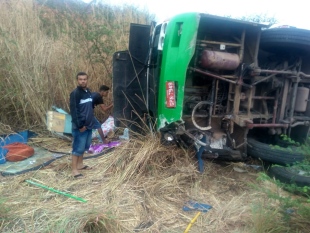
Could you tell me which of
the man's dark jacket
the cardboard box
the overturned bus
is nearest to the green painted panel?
the overturned bus

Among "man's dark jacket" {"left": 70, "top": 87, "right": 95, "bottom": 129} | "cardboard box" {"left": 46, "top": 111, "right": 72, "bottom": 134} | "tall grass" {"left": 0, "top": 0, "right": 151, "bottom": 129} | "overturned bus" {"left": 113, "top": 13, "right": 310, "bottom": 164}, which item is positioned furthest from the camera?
"tall grass" {"left": 0, "top": 0, "right": 151, "bottom": 129}

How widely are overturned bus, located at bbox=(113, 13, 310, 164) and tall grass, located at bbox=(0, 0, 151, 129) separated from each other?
2.09 meters

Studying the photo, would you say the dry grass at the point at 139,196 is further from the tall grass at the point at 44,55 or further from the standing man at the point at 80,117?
the tall grass at the point at 44,55

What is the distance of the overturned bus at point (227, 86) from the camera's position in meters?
3.27

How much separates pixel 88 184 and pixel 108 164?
439mm

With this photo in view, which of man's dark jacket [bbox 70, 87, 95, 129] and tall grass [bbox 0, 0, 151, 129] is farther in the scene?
tall grass [bbox 0, 0, 151, 129]

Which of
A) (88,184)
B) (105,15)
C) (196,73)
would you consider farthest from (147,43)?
(105,15)

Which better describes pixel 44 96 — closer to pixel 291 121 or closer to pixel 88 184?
pixel 88 184

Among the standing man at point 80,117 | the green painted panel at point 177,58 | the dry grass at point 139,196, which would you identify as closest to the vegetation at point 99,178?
the dry grass at point 139,196

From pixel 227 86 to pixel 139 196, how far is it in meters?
1.73

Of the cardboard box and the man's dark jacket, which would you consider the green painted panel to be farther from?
the cardboard box

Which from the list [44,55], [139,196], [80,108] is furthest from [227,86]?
[44,55]

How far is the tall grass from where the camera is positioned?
16.9 feet

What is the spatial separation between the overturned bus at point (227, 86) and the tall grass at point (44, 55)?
2091mm
